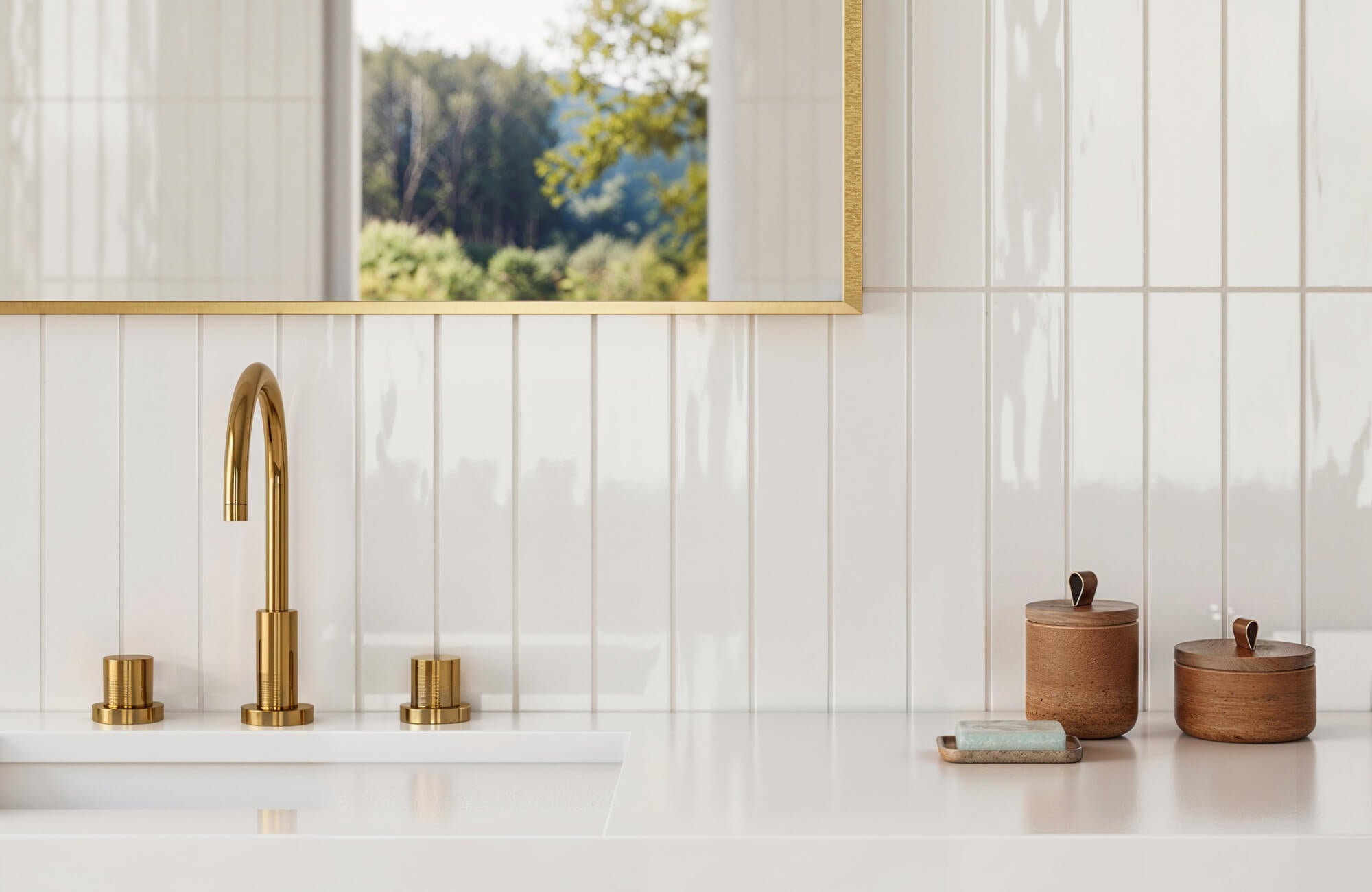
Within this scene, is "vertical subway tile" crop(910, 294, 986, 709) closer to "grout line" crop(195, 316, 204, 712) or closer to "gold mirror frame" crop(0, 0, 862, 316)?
"gold mirror frame" crop(0, 0, 862, 316)

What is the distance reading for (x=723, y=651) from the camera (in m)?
1.20

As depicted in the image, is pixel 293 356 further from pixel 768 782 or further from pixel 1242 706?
pixel 1242 706

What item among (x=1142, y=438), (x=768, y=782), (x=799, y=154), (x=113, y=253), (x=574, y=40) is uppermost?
(x=574, y=40)

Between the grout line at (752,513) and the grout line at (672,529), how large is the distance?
0.25ft

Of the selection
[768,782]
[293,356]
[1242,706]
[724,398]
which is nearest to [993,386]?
[724,398]

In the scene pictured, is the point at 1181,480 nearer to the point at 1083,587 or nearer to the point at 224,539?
the point at 1083,587

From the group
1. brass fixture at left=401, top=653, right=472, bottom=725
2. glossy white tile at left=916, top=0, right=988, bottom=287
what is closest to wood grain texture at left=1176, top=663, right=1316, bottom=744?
glossy white tile at left=916, top=0, right=988, bottom=287

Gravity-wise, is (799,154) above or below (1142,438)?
above

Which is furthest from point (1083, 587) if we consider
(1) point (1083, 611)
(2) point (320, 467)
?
(2) point (320, 467)

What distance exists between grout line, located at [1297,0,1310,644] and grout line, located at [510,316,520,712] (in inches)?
32.2

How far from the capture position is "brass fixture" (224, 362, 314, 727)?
112 cm

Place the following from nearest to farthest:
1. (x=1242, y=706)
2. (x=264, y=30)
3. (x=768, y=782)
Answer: (x=768, y=782)
(x=1242, y=706)
(x=264, y=30)

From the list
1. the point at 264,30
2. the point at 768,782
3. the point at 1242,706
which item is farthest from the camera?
the point at 264,30

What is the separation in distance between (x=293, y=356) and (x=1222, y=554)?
0.99m
